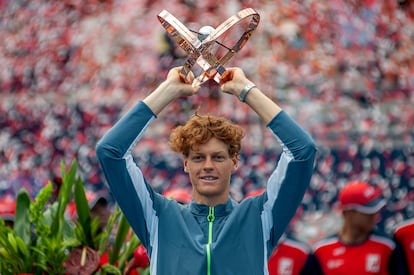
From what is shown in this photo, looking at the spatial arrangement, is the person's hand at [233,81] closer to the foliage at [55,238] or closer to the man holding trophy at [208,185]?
the man holding trophy at [208,185]

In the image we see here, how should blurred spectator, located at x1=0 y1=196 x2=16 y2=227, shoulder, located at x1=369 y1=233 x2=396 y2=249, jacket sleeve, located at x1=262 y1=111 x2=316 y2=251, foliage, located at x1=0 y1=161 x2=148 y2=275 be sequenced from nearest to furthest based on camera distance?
jacket sleeve, located at x1=262 y1=111 x2=316 y2=251 → foliage, located at x1=0 y1=161 x2=148 y2=275 → shoulder, located at x1=369 y1=233 x2=396 y2=249 → blurred spectator, located at x1=0 y1=196 x2=16 y2=227

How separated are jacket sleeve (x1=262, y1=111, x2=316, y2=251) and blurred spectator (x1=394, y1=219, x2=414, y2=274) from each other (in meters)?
2.44

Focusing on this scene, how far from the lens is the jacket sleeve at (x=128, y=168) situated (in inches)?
129

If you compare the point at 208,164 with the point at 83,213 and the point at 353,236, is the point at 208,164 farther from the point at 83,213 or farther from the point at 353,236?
the point at 353,236

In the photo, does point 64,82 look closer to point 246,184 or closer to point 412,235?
point 246,184

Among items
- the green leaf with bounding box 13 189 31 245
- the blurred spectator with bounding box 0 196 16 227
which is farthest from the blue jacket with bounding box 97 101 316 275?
the blurred spectator with bounding box 0 196 16 227

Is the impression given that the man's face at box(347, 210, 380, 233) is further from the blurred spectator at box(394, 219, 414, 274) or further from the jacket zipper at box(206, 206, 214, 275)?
the jacket zipper at box(206, 206, 214, 275)

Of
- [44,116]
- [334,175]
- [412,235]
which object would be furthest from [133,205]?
[44,116]

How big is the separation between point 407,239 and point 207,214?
2654mm

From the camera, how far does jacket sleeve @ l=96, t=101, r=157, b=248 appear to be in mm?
3285

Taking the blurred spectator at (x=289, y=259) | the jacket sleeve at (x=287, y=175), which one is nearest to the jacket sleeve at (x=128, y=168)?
the jacket sleeve at (x=287, y=175)

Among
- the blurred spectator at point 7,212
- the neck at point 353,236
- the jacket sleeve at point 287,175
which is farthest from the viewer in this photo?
the blurred spectator at point 7,212

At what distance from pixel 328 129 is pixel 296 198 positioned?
5.46m

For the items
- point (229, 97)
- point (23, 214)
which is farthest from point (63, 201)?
point (229, 97)
